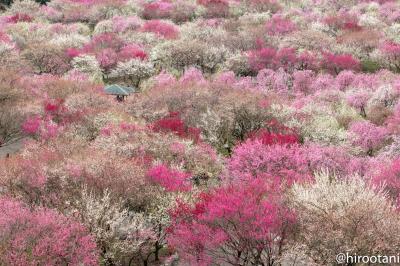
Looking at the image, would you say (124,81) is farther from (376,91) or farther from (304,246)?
(304,246)

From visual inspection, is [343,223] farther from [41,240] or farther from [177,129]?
[177,129]

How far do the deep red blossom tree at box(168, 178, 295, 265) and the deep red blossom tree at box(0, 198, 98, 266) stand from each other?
391 centimetres

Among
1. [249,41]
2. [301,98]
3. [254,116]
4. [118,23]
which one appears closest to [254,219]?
[254,116]

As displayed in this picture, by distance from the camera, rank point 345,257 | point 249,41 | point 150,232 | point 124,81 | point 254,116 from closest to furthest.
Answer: point 345,257, point 150,232, point 254,116, point 124,81, point 249,41

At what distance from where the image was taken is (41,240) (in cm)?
1700

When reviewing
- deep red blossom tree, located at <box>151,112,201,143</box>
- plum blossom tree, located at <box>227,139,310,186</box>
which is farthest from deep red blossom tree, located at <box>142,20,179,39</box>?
plum blossom tree, located at <box>227,139,310,186</box>

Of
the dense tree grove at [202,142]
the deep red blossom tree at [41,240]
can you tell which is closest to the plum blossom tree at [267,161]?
the dense tree grove at [202,142]

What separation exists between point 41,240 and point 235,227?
23.7 ft

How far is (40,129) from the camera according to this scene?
33906 millimetres

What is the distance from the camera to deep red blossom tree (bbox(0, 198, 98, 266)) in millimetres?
16422

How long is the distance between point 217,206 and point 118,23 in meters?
64.0

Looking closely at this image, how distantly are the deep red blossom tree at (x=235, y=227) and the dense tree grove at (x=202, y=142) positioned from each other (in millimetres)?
77

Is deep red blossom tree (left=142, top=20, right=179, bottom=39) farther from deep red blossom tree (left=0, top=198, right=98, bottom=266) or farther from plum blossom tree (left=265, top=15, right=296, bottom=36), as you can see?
deep red blossom tree (left=0, top=198, right=98, bottom=266)

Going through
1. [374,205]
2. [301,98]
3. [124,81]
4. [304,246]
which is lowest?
[124,81]
